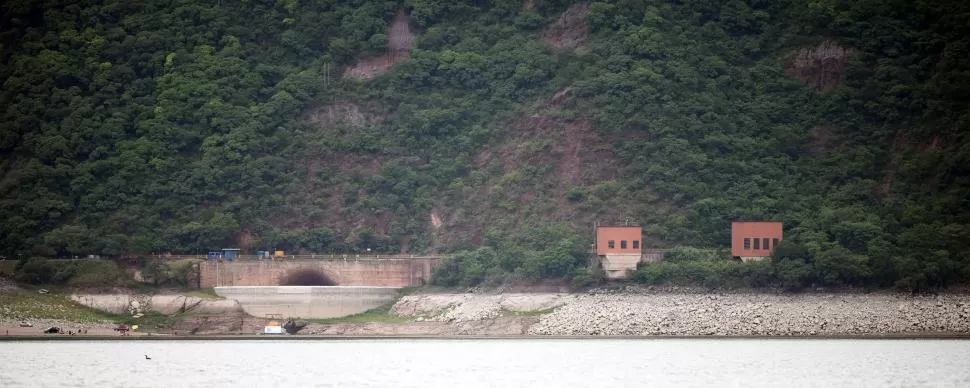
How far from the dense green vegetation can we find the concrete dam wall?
3.57m

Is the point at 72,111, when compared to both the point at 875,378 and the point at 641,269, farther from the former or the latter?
the point at 875,378

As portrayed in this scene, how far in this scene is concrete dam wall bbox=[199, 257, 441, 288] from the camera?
126375mm

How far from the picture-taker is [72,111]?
14012 centimetres

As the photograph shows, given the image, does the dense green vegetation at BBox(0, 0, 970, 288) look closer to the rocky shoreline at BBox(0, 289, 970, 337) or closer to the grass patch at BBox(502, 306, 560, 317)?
the rocky shoreline at BBox(0, 289, 970, 337)

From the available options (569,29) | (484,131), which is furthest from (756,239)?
(569,29)

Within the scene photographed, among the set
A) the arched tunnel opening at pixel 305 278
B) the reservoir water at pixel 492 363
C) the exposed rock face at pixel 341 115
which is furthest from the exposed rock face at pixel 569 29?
the reservoir water at pixel 492 363

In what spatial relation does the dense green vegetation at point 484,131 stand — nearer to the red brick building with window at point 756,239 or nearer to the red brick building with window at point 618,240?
the red brick building with window at point 618,240

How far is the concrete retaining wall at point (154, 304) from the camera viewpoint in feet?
403

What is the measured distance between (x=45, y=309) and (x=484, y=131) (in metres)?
36.5

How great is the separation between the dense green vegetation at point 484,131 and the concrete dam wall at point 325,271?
3.57 metres

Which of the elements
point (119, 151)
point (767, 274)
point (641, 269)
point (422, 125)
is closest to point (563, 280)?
point (641, 269)

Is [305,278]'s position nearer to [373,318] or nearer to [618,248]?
[373,318]

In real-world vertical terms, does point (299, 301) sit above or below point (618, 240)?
below

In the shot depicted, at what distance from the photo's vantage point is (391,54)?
146 meters
